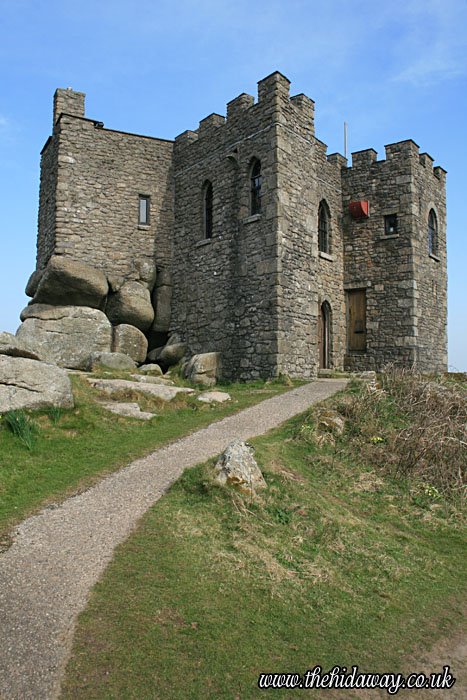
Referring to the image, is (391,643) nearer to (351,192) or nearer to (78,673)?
(78,673)

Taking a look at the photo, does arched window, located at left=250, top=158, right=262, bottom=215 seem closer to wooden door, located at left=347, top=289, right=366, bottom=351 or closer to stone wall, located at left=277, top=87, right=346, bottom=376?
stone wall, located at left=277, top=87, right=346, bottom=376

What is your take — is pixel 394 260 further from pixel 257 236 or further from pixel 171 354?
pixel 171 354

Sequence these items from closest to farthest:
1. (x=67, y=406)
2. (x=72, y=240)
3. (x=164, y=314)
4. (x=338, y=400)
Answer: (x=67, y=406) < (x=338, y=400) < (x=72, y=240) < (x=164, y=314)

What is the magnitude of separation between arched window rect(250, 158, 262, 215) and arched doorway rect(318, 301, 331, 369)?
4.52 metres

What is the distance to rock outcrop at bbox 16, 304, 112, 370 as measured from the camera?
16797 mm

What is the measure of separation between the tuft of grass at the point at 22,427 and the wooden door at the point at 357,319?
13400 millimetres

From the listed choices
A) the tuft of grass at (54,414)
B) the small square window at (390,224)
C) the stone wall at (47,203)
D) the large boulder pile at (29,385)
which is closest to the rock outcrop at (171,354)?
the stone wall at (47,203)

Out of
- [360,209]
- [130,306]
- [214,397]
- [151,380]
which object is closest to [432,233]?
[360,209]

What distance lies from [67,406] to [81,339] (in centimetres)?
694

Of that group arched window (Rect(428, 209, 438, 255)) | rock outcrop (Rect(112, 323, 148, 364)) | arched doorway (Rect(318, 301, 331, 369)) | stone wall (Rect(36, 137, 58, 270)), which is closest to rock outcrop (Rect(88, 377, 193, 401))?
Answer: rock outcrop (Rect(112, 323, 148, 364))

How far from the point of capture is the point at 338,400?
1198 cm

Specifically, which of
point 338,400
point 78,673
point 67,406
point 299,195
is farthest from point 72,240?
point 78,673

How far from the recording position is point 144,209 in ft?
65.2

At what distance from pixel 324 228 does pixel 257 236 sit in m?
4.55
